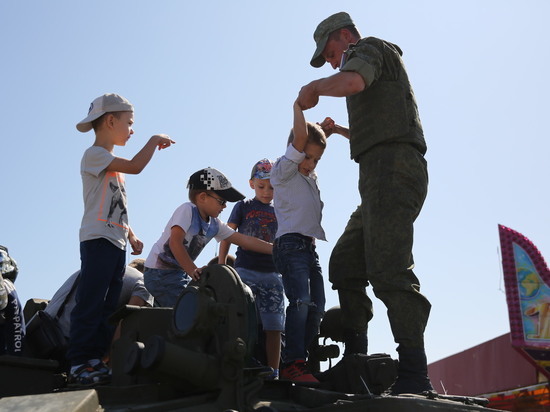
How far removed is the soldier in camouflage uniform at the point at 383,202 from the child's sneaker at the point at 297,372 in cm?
30

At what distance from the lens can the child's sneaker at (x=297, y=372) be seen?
180 inches

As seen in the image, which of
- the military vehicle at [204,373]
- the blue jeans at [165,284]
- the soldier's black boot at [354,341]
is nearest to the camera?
the military vehicle at [204,373]

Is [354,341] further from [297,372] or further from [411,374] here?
[411,374]

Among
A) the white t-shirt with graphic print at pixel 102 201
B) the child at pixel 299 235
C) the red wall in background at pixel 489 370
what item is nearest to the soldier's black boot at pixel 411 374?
the child at pixel 299 235

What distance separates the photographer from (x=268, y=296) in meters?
6.16

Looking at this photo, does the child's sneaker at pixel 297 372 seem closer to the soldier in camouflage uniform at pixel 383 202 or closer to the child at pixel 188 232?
the soldier in camouflage uniform at pixel 383 202

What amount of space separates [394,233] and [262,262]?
7.55 feet

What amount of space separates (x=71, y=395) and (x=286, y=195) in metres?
2.96

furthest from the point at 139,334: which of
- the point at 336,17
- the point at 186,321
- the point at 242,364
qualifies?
the point at 336,17

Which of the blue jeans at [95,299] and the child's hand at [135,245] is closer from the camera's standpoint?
the blue jeans at [95,299]

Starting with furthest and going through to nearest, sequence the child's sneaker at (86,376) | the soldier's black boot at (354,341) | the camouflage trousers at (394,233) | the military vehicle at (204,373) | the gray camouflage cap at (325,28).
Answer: the gray camouflage cap at (325,28) < the soldier's black boot at (354,341) < the camouflage trousers at (394,233) < the child's sneaker at (86,376) < the military vehicle at (204,373)

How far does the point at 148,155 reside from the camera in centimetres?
464

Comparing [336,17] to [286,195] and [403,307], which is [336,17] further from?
[403,307]

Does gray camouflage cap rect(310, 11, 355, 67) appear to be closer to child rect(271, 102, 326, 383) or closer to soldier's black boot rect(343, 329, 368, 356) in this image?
child rect(271, 102, 326, 383)
